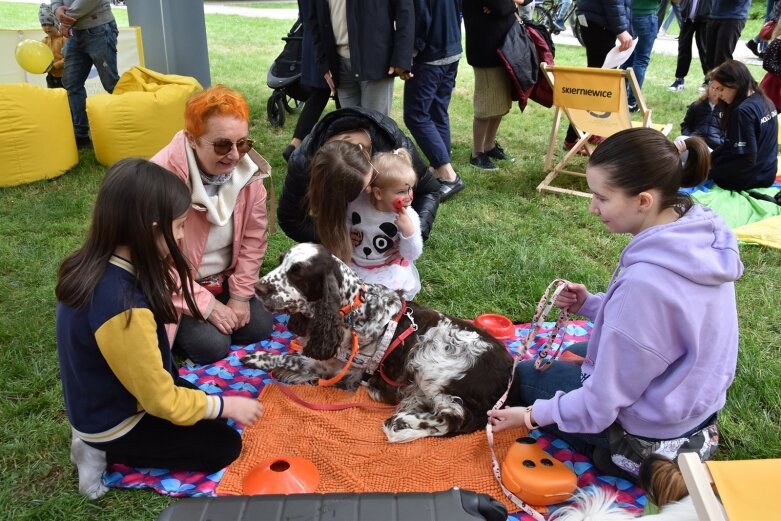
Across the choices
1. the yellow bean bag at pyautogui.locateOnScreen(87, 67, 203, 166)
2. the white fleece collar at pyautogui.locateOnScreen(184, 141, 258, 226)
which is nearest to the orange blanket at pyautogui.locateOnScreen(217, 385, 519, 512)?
the white fleece collar at pyautogui.locateOnScreen(184, 141, 258, 226)

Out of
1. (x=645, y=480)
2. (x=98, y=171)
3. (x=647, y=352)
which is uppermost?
(x=647, y=352)

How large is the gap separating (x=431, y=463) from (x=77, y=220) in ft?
14.2

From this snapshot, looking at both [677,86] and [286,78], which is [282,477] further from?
[677,86]

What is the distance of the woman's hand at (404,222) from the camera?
3555mm

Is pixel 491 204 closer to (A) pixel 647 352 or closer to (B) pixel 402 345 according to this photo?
(B) pixel 402 345

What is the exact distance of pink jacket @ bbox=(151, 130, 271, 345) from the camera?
11.7 ft

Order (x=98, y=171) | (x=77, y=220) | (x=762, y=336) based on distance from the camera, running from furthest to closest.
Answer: (x=98, y=171) → (x=77, y=220) → (x=762, y=336)

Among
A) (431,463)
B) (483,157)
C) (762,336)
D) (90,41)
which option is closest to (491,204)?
(483,157)

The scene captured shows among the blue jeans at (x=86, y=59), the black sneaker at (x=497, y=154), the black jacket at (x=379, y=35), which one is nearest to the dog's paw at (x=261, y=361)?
the black jacket at (x=379, y=35)

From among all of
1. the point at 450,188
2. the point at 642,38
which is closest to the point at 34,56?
the point at 450,188

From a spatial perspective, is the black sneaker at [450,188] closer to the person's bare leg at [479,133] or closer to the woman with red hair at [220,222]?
the person's bare leg at [479,133]

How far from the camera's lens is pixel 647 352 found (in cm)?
223

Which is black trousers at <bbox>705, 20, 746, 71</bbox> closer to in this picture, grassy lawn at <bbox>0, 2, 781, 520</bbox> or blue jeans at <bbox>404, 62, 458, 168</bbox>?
grassy lawn at <bbox>0, 2, 781, 520</bbox>

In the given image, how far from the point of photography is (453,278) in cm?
466
